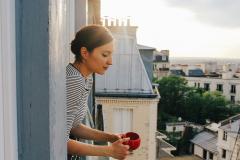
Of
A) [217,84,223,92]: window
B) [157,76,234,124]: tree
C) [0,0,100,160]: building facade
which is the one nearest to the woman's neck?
[0,0,100,160]: building facade

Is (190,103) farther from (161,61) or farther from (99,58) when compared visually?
(99,58)

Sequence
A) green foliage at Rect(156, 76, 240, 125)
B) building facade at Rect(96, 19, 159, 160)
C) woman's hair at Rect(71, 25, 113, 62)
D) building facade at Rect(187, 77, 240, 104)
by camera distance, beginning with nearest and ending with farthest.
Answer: woman's hair at Rect(71, 25, 113, 62) → building facade at Rect(96, 19, 159, 160) → green foliage at Rect(156, 76, 240, 125) → building facade at Rect(187, 77, 240, 104)

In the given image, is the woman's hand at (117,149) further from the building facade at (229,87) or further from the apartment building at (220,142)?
the building facade at (229,87)

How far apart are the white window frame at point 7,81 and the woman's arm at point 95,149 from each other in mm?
619

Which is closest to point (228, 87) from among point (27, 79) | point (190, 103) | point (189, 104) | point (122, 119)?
point (190, 103)

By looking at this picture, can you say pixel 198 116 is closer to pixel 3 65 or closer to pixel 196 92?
pixel 196 92

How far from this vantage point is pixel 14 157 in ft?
2.86

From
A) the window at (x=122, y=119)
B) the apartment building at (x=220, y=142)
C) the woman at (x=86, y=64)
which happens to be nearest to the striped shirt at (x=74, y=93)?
the woman at (x=86, y=64)

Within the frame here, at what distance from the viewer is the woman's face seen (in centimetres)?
165

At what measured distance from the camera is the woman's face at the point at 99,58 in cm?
165

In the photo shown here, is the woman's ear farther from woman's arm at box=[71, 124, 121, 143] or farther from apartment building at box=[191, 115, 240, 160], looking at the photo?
apartment building at box=[191, 115, 240, 160]

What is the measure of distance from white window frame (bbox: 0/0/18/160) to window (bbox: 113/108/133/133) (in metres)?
10.0

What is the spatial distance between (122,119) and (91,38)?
9.32 metres

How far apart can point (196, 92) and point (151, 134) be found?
34855mm
